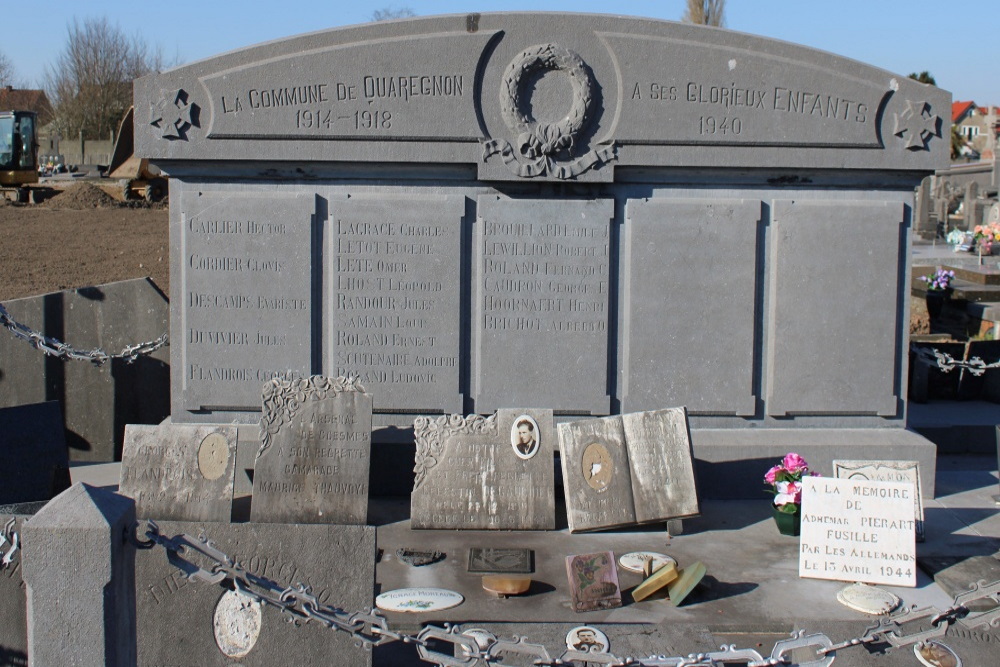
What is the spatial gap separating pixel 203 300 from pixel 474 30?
2760 mm

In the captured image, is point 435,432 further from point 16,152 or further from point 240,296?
point 16,152

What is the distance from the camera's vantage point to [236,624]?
4.99m

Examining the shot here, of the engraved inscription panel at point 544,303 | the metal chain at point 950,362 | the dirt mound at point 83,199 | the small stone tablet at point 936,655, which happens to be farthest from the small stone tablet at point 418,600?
the dirt mound at point 83,199

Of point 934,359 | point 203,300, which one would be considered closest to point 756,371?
point 934,359

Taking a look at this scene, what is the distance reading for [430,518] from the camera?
7.05 meters

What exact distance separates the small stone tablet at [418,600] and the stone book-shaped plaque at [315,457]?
1236mm

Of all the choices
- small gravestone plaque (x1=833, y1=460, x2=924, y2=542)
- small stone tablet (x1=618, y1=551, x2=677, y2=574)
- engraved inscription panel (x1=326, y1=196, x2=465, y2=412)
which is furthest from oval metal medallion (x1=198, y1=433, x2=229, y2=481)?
small gravestone plaque (x1=833, y1=460, x2=924, y2=542)

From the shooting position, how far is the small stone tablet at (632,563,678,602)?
585 centimetres

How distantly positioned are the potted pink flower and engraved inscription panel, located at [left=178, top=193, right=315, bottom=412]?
11.3ft

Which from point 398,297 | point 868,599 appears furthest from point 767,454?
point 398,297

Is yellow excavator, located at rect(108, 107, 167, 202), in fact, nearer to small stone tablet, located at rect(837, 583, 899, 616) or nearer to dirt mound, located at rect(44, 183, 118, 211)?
dirt mound, located at rect(44, 183, 118, 211)

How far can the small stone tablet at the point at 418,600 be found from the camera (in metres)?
5.65

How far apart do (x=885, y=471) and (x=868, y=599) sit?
1341 mm

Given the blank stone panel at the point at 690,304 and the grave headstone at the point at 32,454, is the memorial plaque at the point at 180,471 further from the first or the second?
the blank stone panel at the point at 690,304
